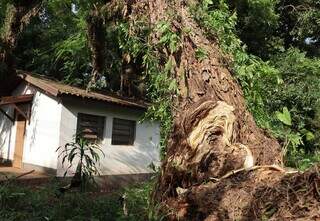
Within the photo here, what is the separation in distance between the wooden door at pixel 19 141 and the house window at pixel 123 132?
321cm

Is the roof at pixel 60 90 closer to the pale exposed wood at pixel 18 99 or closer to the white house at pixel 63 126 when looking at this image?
the white house at pixel 63 126

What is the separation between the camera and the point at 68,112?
1508 cm

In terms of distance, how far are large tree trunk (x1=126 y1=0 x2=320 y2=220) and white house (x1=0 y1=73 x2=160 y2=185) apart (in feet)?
24.5

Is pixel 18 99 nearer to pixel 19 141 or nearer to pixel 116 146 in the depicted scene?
pixel 19 141

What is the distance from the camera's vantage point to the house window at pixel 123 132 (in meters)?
17.0

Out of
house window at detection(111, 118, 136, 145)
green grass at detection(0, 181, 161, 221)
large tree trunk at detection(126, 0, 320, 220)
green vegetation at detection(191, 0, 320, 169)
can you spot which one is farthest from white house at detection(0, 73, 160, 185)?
large tree trunk at detection(126, 0, 320, 220)

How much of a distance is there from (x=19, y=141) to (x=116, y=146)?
138 inches

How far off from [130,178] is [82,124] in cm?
288

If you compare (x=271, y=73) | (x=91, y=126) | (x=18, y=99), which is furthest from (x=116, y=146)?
(x=271, y=73)

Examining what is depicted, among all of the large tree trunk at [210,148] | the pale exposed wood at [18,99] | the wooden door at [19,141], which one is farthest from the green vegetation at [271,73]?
the wooden door at [19,141]

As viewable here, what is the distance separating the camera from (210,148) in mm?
5832

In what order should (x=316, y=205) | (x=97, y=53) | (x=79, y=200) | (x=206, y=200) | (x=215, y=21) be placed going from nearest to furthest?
1. (x=316, y=205)
2. (x=206, y=200)
3. (x=79, y=200)
4. (x=215, y=21)
5. (x=97, y=53)

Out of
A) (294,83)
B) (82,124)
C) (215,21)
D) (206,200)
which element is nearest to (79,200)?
(206,200)

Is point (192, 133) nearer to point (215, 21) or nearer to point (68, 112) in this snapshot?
point (215, 21)
